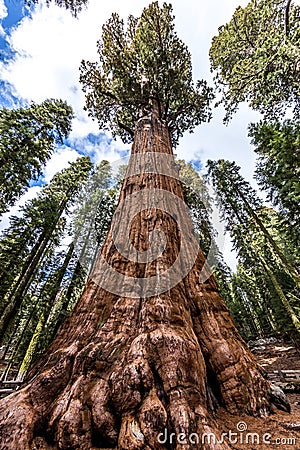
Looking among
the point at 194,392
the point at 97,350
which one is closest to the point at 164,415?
the point at 194,392

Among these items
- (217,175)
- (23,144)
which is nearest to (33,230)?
(23,144)

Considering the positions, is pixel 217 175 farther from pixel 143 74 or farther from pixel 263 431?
pixel 263 431

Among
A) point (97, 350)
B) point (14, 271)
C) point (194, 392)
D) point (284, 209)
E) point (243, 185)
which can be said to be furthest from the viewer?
point (243, 185)

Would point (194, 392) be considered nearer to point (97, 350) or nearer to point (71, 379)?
point (97, 350)

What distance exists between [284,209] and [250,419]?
11075mm

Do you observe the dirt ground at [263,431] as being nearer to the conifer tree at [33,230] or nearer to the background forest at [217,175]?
the background forest at [217,175]

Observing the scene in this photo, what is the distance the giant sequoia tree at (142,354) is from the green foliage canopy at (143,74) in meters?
6.68

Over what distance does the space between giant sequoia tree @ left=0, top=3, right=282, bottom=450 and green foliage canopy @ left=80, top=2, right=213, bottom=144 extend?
21.9 feet

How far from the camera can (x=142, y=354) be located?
262cm

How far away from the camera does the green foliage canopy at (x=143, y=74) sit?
1080cm

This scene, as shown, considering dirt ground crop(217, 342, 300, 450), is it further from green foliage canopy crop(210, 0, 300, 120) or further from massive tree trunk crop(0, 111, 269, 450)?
green foliage canopy crop(210, 0, 300, 120)

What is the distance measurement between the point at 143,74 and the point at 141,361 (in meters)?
12.3

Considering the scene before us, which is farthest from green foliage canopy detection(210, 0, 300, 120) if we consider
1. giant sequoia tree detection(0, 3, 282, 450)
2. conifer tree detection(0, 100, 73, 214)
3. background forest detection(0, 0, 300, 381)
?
conifer tree detection(0, 100, 73, 214)

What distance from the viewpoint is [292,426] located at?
266 centimetres
